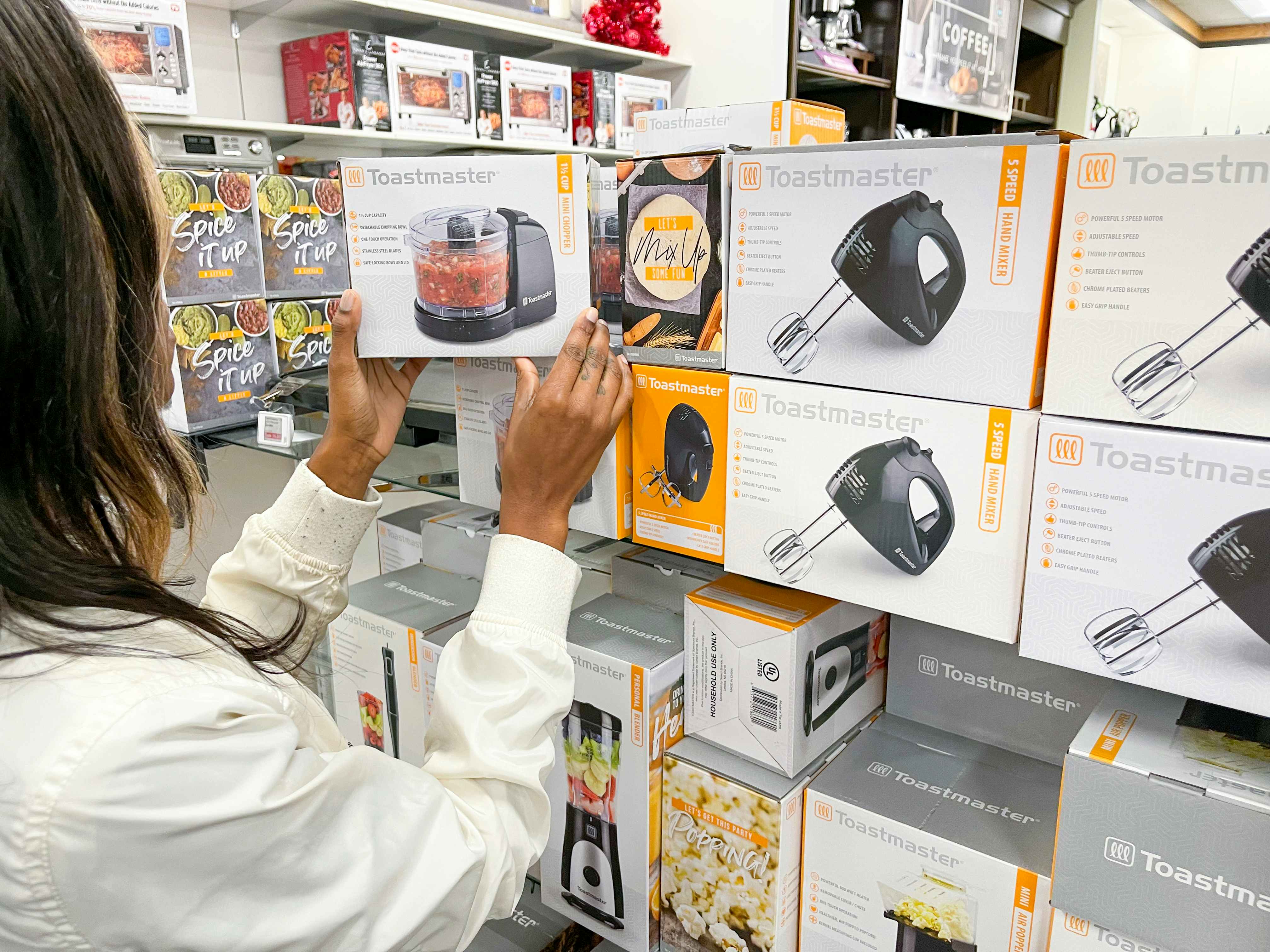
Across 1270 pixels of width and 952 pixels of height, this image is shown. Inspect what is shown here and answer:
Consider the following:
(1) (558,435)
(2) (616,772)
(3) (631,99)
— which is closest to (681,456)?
(1) (558,435)

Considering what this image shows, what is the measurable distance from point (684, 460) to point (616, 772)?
387 millimetres

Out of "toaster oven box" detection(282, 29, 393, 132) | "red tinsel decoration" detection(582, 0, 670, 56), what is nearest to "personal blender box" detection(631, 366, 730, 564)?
"toaster oven box" detection(282, 29, 393, 132)

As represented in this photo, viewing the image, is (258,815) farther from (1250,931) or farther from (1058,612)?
(1250,931)

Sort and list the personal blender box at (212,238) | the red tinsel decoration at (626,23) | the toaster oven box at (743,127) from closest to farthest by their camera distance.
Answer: the toaster oven box at (743,127) → the personal blender box at (212,238) → the red tinsel decoration at (626,23)

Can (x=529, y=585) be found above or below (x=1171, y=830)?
above

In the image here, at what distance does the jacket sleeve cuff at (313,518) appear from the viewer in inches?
40.1

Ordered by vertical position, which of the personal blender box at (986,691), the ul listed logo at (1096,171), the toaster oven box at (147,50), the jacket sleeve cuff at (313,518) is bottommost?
the personal blender box at (986,691)

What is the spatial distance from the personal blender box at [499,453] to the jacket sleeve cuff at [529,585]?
0.40ft

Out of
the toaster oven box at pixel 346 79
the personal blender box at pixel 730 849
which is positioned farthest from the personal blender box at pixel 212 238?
the personal blender box at pixel 730 849

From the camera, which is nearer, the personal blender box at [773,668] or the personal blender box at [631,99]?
the personal blender box at [773,668]

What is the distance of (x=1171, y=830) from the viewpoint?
0.72 m

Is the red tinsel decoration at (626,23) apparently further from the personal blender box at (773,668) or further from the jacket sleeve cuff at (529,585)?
the jacket sleeve cuff at (529,585)

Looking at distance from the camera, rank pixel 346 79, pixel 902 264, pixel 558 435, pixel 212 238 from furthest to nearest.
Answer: pixel 346 79, pixel 212 238, pixel 558 435, pixel 902 264

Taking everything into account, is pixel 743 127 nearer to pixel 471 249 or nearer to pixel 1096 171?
pixel 471 249
